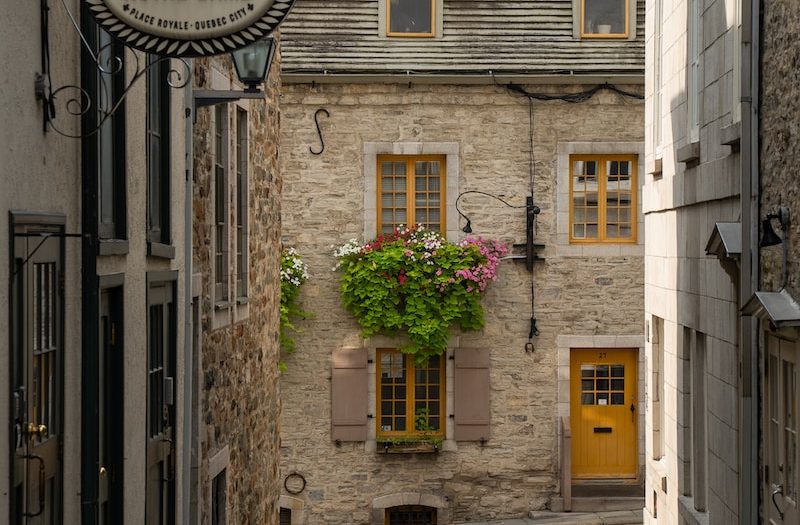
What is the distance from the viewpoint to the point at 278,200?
14852mm

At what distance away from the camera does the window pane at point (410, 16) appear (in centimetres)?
1880

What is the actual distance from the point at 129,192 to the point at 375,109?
10.5m

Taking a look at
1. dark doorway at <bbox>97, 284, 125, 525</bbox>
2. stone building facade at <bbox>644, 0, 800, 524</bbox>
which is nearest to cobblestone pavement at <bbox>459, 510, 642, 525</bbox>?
stone building facade at <bbox>644, 0, 800, 524</bbox>

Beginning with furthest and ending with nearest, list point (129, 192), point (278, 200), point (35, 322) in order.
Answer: point (278, 200) < point (129, 192) < point (35, 322)

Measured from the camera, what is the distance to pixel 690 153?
10867 mm

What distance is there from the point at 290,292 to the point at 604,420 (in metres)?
4.31

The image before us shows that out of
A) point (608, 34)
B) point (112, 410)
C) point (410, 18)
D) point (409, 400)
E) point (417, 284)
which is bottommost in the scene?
point (409, 400)

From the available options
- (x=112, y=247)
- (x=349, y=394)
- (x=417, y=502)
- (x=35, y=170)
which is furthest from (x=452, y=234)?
(x=35, y=170)

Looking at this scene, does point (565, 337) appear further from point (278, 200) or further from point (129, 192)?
point (129, 192)

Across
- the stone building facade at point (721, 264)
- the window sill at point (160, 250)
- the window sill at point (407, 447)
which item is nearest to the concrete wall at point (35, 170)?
the window sill at point (160, 250)

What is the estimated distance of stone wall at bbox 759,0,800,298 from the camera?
7.74m

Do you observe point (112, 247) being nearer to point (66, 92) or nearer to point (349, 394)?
point (66, 92)

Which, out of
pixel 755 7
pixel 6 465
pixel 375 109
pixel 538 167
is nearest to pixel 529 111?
pixel 538 167

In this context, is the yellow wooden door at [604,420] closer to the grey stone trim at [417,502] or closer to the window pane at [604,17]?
the grey stone trim at [417,502]
